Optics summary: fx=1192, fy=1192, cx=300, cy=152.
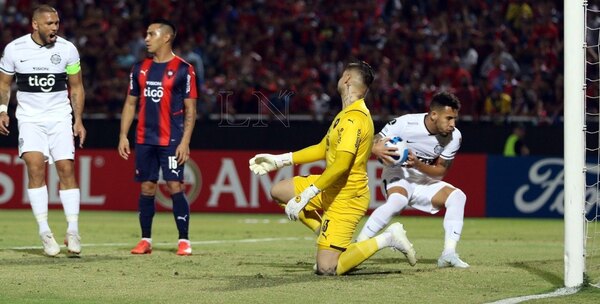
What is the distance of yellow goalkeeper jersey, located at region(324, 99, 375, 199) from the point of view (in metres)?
9.92

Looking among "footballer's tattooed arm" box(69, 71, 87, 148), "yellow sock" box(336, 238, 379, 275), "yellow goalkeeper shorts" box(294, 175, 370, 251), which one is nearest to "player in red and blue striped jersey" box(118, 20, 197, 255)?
"footballer's tattooed arm" box(69, 71, 87, 148)

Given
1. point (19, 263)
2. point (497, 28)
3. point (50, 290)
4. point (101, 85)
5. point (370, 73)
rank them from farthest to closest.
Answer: point (497, 28) < point (101, 85) < point (19, 263) < point (370, 73) < point (50, 290)

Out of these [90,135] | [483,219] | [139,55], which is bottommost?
[483,219]

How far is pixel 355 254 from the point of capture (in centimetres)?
1018

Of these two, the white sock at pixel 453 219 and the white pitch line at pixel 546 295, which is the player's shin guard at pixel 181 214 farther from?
the white pitch line at pixel 546 295

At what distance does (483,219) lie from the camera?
859 inches

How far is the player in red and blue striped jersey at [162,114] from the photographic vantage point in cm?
1255

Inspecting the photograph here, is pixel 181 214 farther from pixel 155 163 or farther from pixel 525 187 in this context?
pixel 525 187

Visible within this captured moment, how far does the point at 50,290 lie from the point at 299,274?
2306 millimetres

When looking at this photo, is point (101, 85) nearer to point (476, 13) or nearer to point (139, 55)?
point (139, 55)

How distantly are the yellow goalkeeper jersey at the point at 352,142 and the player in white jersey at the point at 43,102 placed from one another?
300cm

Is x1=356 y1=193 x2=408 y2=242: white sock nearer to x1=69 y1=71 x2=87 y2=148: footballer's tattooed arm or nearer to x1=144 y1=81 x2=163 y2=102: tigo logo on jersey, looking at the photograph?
x1=144 y1=81 x2=163 y2=102: tigo logo on jersey

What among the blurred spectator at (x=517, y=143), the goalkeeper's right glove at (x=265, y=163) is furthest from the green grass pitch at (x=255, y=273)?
the blurred spectator at (x=517, y=143)

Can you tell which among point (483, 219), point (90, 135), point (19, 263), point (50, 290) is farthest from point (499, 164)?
point (50, 290)
